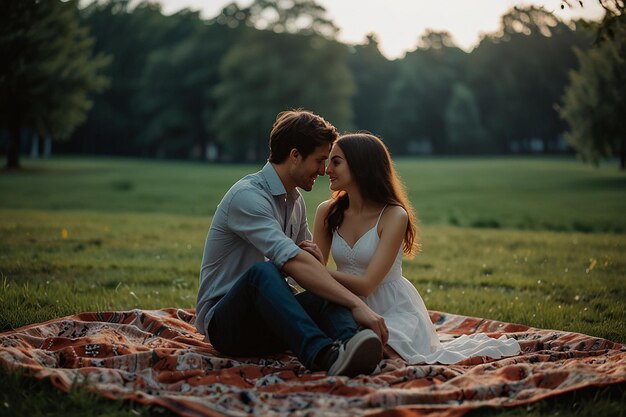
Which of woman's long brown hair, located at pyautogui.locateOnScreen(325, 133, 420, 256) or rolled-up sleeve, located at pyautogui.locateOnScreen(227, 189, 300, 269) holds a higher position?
woman's long brown hair, located at pyautogui.locateOnScreen(325, 133, 420, 256)

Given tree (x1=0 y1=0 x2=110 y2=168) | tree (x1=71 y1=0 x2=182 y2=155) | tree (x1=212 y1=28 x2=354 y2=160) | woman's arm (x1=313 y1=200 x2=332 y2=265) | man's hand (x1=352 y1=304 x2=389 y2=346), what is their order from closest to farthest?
man's hand (x1=352 y1=304 x2=389 y2=346)
woman's arm (x1=313 y1=200 x2=332 y2=265)
tree (x1=0 y1=0 x2=110 y2=168)
tree (x1=212 y1=28 x2=354 y2=160)
tree (x1=71 y1=0 x2=182 y2=155)

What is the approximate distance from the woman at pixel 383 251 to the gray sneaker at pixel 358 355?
24.6 inches

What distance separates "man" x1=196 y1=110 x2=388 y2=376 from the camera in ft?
13.9

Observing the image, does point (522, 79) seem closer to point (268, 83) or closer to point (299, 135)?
point (268, 83)

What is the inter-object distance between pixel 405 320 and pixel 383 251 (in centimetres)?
55

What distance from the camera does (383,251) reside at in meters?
4.92

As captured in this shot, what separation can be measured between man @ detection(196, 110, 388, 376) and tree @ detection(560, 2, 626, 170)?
105 ft

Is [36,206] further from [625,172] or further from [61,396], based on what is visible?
[625,172]

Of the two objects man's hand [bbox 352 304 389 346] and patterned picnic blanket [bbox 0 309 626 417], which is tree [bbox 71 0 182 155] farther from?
man's hand [bbox 352 304 389 346]

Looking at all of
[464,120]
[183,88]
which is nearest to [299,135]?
[183,88]

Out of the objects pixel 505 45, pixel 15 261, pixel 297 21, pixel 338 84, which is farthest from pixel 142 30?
pixel 15 261

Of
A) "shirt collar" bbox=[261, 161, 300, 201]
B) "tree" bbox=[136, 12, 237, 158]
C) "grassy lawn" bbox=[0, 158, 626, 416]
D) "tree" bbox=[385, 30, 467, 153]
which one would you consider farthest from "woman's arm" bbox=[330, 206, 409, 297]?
"tree" bbox=[385, 30, 467, 153]

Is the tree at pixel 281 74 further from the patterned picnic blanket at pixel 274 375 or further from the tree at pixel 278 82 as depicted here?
the patterned picnic blanket at pixel 274 375

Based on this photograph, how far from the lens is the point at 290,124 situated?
Answer: 4898 millimetres
